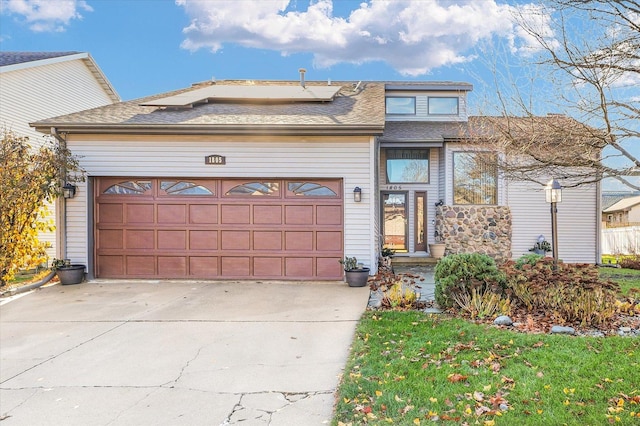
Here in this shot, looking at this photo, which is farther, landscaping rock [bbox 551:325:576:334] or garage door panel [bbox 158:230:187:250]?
garage door panel [bbox 158:230:187:250]

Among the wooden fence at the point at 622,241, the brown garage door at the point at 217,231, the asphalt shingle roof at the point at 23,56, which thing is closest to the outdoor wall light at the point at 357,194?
the brown garage door at the point at 217,231

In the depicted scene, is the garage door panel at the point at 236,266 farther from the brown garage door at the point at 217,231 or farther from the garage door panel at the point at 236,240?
the garage door panel at the point at 236,240

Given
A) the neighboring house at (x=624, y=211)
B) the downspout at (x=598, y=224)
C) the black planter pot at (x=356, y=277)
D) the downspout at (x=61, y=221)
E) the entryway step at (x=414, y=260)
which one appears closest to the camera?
the black planter pot at (x=356, y=277)

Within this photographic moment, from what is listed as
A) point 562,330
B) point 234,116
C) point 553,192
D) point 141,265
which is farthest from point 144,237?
point 553,192

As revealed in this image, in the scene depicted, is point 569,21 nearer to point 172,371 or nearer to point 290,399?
point 290,399

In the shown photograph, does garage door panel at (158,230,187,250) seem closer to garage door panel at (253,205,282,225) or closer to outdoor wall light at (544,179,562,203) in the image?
garage door panel at (253,205,282,225)

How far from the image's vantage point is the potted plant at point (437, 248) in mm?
12500

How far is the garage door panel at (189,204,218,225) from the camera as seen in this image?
8898 millimetres

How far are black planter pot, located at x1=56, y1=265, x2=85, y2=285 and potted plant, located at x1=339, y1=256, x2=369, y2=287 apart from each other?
5777 mm

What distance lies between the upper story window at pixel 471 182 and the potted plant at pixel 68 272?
1047cm

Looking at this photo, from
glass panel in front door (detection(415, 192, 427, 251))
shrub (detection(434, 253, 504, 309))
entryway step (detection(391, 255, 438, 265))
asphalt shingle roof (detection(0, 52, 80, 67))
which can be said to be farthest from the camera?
glass panel in front door (detection(415, 192, 427, 251))

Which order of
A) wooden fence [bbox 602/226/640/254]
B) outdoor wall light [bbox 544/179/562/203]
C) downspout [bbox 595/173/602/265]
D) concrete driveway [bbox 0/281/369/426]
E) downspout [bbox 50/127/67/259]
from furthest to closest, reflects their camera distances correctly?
wooden fence [bbox 602/226/640/254] < downspout [bbox 595/173/602/265] < downspout [bbox 50/127/67/259] < outdoor wall light [bbox 544/179/562/203] < concrete driveway [bbox 0/281/369/426]

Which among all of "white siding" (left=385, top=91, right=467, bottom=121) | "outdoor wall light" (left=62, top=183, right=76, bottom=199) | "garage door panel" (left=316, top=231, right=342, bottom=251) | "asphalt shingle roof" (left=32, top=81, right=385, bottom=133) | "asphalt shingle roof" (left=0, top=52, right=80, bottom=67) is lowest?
"garage door panel" (left=316, top=231, right=342, bottom=251)

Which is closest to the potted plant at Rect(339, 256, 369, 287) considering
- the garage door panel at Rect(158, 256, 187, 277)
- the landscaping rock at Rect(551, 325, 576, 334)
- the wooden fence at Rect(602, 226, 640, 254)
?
the garage door panel at Rect(158, 256, 187, 277)
